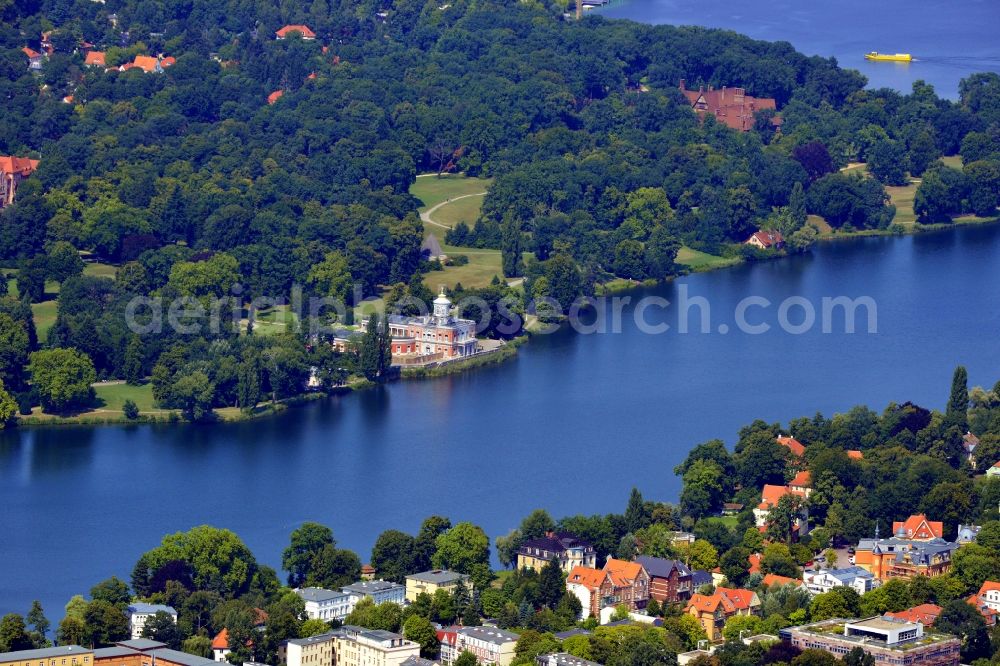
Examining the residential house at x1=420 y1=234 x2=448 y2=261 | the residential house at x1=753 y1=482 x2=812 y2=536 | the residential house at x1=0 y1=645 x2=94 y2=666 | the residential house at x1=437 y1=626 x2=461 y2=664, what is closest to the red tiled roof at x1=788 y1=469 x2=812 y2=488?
the residential house at x1=753 y1=482 x2=812 y2=536

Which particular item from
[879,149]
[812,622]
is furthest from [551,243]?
[812,622]

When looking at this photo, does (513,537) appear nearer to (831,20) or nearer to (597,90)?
(597,90)

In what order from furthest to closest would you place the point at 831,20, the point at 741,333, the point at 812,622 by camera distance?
the point at 831,20 → the point at 741,333 → the point at 812,622

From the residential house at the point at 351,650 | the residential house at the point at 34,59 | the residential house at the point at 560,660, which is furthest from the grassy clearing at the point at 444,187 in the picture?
the residential house at the point at 560,660

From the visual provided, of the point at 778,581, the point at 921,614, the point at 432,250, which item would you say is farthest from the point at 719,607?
the point at 432,250

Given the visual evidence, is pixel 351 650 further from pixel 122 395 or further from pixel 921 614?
pixel 122 395

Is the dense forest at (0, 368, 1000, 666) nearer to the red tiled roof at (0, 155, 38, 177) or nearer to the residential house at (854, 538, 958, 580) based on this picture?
the residential house at (854, 538, 958, 580)

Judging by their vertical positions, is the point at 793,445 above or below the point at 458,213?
below
